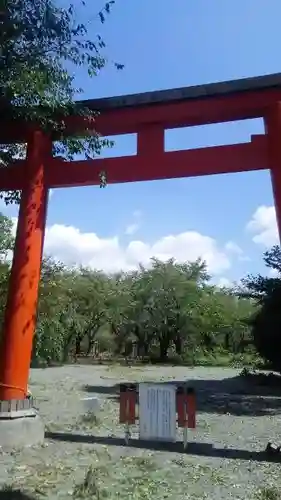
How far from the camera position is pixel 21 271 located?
747 cm

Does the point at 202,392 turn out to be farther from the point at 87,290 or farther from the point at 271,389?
the point at 87,290

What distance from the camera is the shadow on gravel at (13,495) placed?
15.9 ft

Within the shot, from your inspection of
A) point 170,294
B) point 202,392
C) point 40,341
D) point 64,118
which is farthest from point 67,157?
point 170,294

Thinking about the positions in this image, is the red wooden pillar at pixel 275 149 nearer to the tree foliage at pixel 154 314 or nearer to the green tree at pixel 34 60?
the green tree at pixel 34 60

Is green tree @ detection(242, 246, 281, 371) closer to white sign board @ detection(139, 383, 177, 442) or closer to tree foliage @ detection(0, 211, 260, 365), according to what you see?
white sign board @ detection(139, 383, 177, 442)

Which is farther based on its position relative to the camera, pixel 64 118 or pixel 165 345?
pixel 165 345

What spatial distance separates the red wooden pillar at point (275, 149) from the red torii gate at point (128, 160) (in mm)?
13

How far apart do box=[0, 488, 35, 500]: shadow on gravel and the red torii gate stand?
7.50 ft

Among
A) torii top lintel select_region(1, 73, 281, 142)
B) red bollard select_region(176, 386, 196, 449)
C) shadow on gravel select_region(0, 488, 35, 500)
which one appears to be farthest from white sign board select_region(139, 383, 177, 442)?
torii top lintel select_region(1, 73, 281, 142)

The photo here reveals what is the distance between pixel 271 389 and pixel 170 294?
19703 mm

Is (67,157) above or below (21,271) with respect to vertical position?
above

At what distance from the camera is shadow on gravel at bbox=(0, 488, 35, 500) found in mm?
4840

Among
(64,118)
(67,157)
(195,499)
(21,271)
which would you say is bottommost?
(195,499)

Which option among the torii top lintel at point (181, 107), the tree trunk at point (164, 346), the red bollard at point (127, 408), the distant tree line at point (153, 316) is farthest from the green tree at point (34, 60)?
the tree trunk at point (164, 346)
